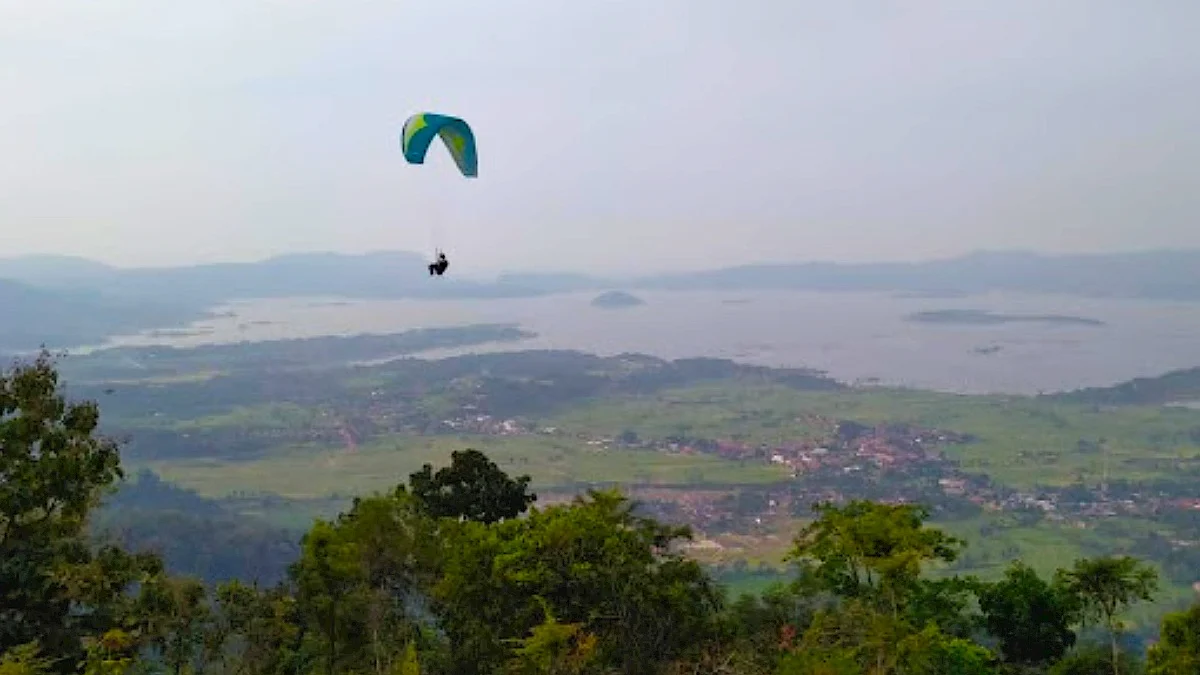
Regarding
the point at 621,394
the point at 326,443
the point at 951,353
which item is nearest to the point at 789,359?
the point at 951,353

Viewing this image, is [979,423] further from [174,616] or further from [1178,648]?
[174,616]

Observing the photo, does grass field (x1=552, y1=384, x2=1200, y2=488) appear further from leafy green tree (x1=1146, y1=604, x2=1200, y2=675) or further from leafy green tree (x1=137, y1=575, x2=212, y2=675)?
leafy green tree (x1=137, y1=575, x2=212, y2=675)

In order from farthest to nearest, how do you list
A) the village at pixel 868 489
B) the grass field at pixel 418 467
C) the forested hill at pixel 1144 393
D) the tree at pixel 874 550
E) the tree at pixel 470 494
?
the forested hill at pixel 1144 393
the grass field at pixel 418 467
the village at pixel 868 489
the tree at pixel 470 494
the tree at pixel 874 550

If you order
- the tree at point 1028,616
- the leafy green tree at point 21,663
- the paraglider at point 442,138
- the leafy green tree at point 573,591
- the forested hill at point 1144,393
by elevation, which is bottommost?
the forested hill at point 1144,393

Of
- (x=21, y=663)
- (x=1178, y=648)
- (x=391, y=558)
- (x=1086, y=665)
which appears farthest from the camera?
(x=1086, y=665)

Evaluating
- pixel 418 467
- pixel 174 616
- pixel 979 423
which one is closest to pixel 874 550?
pixel 174 616

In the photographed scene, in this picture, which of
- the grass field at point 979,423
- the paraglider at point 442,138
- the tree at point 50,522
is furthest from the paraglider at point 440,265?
the grass field at point 979,423

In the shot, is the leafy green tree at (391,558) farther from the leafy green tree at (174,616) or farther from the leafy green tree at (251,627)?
the leafy green tree at (174,616)
